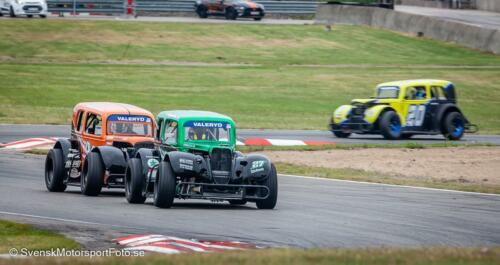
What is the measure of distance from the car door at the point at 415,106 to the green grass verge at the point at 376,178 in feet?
25.0

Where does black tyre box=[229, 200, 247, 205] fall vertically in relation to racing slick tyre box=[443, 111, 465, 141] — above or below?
above

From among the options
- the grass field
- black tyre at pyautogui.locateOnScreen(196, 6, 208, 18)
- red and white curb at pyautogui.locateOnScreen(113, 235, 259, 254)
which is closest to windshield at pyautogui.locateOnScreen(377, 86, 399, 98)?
the grass field

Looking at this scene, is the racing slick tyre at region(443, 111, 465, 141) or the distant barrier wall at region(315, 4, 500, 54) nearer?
the racing slick tyre at region(443, 111, 465, 141)

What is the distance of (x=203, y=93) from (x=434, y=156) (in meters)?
15.7

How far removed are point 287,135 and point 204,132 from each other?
13.7m

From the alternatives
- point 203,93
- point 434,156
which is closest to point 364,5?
point 203,93

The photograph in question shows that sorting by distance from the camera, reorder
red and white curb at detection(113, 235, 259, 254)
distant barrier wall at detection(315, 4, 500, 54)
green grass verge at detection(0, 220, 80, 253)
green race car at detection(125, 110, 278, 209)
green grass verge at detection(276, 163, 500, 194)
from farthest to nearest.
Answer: distant barrier wall at detection(315, 4, 500, 54) → green grass verge at detection(276, 163, 500, 194) → green race car at detection(125, 110, 278, 209) → green grass verge at detection(0, 220, 80, 253) → red and white curb at detection(113, 235, 259, 254)

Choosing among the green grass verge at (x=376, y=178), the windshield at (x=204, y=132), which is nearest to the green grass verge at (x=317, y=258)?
the windshield at (x=204, y=132)

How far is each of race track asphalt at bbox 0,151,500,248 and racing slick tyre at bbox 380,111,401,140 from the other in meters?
9.89

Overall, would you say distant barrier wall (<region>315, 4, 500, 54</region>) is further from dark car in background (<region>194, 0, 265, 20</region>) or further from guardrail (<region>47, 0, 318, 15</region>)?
guardrail (<region>47, 0, 318, 15</region>)

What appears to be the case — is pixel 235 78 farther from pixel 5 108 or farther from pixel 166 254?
pixel 166 254

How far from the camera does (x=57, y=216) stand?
15508 millimetres

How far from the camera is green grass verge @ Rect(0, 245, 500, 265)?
10812 millimetres

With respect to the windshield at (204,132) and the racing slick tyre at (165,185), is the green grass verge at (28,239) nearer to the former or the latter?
the racing slick tyre at (165,185)
